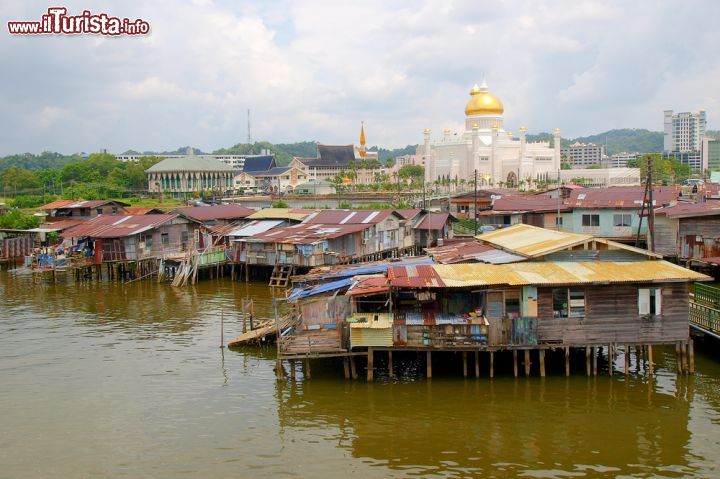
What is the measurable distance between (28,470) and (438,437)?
964 cm

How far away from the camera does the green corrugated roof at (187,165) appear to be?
99.3m

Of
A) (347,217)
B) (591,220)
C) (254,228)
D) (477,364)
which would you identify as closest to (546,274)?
(477,364)

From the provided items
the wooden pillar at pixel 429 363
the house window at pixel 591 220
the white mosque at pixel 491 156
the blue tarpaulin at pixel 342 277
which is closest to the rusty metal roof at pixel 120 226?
the blue tarpaulin at pixel 342 277

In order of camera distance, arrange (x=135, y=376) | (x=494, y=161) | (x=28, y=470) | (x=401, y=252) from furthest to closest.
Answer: (x=494, y=161)
(x=401, y=252)
(x=135, y=376)
(x=28, y=470)

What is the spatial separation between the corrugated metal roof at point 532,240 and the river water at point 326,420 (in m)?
3.99

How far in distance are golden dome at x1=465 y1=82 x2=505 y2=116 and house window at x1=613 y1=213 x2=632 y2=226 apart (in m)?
70.6

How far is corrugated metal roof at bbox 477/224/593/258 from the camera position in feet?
71.2

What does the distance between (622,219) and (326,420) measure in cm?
2817

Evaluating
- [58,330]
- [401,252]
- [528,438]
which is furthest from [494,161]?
[528,438]

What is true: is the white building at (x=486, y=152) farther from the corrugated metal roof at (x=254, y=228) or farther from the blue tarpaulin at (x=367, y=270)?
the blue tarpaulin at (x=367, y=270)

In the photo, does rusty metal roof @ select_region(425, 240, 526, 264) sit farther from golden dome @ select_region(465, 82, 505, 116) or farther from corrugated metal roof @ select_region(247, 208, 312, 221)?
golden dome @ select_region(465, 82, 505, 116)

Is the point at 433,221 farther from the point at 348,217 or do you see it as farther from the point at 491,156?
the point at 491,156

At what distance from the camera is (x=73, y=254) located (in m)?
41.9

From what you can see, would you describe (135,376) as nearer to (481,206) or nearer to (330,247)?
(330,247)
